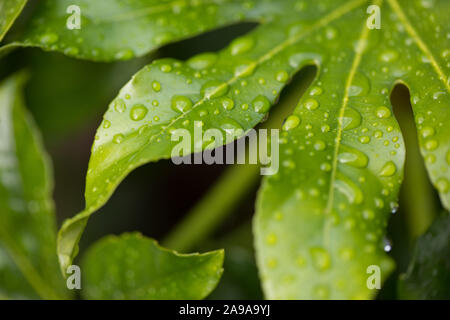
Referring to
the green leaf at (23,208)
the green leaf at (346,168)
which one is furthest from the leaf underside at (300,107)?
the green leaf at (23,208)

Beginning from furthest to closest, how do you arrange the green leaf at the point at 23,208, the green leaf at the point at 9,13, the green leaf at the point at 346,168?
the green leaf at the point at 23,208
the green leaf at the point at 9,13
the green leaf at the point at 346,168

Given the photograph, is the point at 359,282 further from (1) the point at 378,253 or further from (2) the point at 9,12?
(2) the point at 9,12

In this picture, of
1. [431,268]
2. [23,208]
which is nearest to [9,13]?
[23,208]

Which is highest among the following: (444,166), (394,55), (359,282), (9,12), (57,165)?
(9,12)

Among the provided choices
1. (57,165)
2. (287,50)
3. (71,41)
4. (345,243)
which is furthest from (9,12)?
(57,165)

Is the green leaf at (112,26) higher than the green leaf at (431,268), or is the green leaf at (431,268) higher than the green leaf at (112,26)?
the green leaf at (112,26)

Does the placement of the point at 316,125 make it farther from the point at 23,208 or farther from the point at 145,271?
the point at 23,208

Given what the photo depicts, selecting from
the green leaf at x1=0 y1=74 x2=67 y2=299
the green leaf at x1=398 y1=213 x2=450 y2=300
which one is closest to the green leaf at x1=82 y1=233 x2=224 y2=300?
the green leaf at x1=0 y1=74 x2=67 y2=299

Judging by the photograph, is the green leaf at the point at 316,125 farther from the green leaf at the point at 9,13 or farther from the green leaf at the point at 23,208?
the green leaf at the point at 23,208
